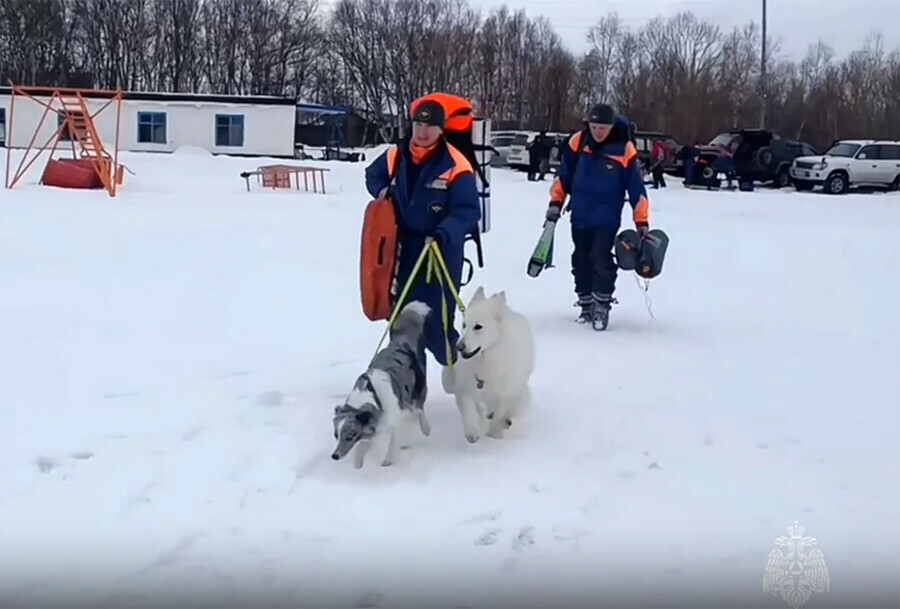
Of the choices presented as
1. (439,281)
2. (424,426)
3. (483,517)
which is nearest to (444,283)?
(439,281)

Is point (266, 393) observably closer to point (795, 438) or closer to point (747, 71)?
point (795, 438)

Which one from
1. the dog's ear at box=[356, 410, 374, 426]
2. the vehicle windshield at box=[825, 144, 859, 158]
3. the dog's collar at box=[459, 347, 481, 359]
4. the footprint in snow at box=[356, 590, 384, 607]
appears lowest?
the footprint in snow at box=[356, 590, 384, 607]

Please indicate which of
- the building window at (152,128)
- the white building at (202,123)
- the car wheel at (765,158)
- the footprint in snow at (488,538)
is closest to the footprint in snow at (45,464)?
the footprint in snow at (488,538)

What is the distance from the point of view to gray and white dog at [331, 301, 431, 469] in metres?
4.93

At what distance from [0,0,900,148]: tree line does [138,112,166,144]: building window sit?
59.7 ft

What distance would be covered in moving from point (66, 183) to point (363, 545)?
21.1m

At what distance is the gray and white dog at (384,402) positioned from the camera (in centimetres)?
493

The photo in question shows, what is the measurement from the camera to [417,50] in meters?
59.9

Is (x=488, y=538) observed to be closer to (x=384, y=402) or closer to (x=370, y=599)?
(x=370, y=599)

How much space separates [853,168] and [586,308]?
83.2 feet

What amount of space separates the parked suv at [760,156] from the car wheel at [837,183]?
6.77 feet

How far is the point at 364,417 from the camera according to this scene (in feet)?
16.2

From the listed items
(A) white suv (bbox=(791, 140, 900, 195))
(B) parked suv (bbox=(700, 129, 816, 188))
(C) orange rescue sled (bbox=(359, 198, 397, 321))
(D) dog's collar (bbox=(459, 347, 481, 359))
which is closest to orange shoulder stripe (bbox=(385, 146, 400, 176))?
(C) orange rescue sled (bbox=(359, 198, 397, 321))

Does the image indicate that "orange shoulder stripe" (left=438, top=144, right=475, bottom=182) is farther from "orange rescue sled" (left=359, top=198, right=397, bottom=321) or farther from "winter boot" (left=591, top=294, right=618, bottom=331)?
"winter boot" (left=591, top=294, right=618, bottom=331)
